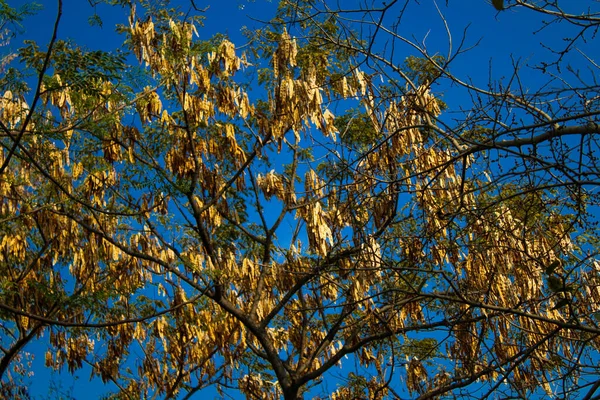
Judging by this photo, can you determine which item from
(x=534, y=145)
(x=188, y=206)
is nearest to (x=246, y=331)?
(x=188, y=206)

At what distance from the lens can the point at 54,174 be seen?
7.14 metres

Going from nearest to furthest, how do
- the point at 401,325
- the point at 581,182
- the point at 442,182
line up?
the point at 581,182, the point at 442,182, the point at 401,325

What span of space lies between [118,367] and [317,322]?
2589 millimetres

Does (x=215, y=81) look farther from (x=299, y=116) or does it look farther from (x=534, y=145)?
(x=534, y=145)

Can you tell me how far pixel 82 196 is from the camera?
7.08 metres

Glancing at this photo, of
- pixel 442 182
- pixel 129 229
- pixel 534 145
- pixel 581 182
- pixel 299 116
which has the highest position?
pixel 299 116

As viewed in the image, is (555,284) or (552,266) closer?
(552,266)

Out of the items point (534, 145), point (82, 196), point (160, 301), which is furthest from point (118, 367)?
point (534, 145)

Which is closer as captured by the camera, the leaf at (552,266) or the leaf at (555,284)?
the leaf at (552,266)

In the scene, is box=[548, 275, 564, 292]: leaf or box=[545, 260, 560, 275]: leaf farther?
box=[548, 275, 564, 292]: leaf

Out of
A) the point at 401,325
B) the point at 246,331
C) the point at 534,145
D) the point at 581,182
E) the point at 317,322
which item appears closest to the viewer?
the point at 581,182

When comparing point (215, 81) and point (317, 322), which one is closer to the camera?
point (215, 81)

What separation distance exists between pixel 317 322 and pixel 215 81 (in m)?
3.31

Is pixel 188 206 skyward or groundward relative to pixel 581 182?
skyward
